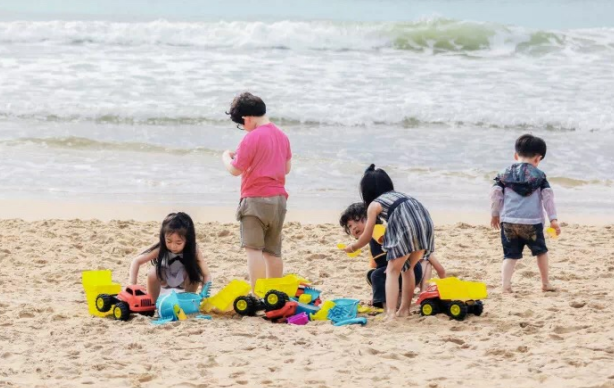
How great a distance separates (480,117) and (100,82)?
6726mm

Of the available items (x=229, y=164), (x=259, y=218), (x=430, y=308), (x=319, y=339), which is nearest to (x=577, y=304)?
(x=430, y=308)

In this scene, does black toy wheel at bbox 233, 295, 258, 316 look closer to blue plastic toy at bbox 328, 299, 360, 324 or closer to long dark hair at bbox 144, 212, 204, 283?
long dark hair at bbox 144, 212, 204, 283

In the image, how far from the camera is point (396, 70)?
18.3m

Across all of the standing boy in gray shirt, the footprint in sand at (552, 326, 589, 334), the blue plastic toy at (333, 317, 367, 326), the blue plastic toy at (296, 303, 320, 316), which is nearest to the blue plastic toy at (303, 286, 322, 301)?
the blue plastic toy at (296, 303, 320, 316)

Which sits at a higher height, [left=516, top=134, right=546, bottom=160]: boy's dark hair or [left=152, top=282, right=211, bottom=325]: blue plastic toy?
[left=516, top=134, right=546, bottom=160]: boy's dark hair

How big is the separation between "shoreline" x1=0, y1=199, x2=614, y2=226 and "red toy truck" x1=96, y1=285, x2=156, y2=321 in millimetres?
3008

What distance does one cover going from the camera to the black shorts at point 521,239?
600cm

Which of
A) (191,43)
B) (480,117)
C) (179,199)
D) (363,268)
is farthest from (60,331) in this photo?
(191,43)

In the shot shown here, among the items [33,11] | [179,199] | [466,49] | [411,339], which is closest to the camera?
[411,339]

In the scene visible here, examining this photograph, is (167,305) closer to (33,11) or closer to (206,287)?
(206,287)

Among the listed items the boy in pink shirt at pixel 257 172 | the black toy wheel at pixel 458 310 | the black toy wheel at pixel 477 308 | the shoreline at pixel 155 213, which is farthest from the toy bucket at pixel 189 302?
the shoreline at pixel 155 213

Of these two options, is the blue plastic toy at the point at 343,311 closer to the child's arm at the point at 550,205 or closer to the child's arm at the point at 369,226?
the child's arm at the point at 369,226

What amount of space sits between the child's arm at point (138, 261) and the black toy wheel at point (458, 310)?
1759mm

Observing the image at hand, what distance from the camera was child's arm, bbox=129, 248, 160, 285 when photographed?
18.0ft
